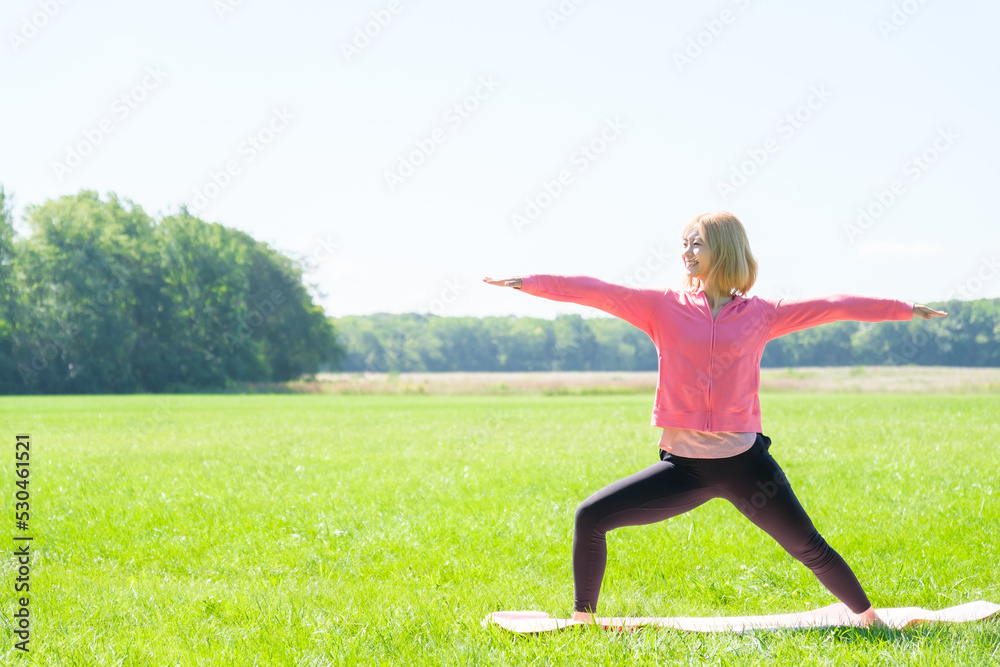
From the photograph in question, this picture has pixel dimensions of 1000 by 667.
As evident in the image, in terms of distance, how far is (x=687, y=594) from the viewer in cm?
536

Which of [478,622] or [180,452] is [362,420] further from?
[478,622]

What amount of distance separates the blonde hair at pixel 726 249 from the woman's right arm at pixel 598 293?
332 millimetres

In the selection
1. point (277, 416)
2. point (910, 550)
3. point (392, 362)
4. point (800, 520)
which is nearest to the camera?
point (800, 520)

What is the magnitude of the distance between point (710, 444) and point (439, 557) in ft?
9.40

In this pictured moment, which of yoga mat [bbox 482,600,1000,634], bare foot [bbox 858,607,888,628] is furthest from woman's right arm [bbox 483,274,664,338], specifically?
bare foot [bbox 858,607,888,628]

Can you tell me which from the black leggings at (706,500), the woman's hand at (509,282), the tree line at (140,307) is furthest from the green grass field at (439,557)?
the tree line at (140,307)

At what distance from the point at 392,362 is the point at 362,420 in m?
89.4

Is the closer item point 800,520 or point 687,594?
point 800,520

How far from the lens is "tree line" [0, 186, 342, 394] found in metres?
53.9

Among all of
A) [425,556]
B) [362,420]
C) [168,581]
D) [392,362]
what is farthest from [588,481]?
[392,362]

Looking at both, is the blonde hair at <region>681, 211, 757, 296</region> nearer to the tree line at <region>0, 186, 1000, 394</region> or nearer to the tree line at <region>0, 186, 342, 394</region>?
the tree line at <region>0, 186, 1000, 394</region>

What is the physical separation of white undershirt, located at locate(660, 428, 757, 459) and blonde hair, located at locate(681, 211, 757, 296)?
2.60 ft

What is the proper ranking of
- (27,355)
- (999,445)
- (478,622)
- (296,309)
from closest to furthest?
(478,622) < (999,445) < (27,355) < (296,309)

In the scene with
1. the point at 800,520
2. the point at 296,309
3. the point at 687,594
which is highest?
the point at 296,309
